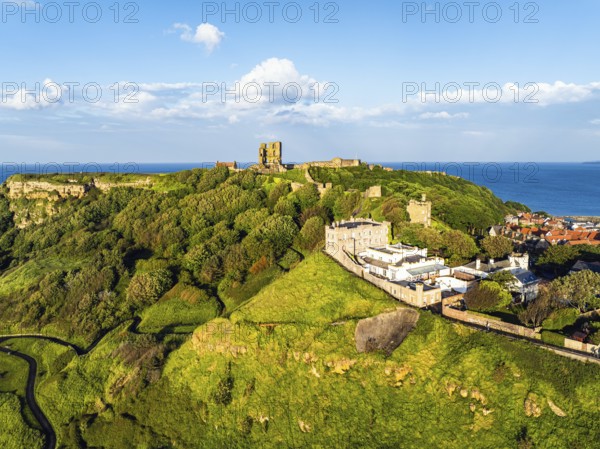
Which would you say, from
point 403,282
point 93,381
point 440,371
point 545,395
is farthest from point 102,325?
point 545,395

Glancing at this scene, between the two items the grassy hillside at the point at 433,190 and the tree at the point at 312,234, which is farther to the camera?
the grassy hillside at the point at 433,190

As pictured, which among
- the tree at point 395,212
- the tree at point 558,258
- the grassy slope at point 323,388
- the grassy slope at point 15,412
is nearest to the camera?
the grassy slope at point 323,388

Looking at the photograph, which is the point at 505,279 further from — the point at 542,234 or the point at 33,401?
the point at 33,401

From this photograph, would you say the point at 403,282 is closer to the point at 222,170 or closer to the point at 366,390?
the point at 366,390

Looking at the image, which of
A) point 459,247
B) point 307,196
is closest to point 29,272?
point 307,196

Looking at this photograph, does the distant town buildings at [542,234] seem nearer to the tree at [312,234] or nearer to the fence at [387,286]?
the tree at [312,234]

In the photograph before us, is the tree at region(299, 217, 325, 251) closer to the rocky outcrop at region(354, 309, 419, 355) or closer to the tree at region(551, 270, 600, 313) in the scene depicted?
the rocky outcrop at region(354, 309, 419, 355)

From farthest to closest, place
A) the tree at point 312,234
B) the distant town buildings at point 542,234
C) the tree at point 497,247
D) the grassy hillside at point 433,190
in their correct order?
Result: the grassy hillside at point 433,190 → the distant town buildings at point 542,234 → the tree at point 312,234 → the tree at point 497,247

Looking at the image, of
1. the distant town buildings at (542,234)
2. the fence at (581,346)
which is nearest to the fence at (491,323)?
the fence at (581,346)
